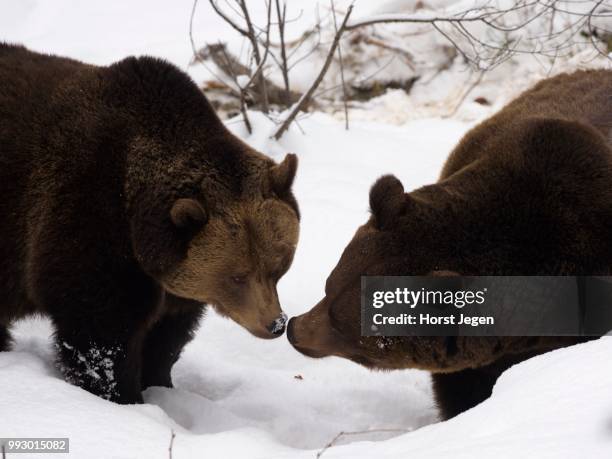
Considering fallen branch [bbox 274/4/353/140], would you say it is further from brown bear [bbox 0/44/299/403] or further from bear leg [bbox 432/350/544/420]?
bear leg [bbox 432/350/544/420]

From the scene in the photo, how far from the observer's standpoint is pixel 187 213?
142 inches

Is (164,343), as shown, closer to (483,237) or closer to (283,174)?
(283,174)

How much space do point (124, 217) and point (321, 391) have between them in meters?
1.68

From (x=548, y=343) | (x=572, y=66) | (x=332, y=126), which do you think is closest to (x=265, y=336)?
(x=548, y=343)

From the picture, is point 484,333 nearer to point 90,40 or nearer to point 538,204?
point 538,204

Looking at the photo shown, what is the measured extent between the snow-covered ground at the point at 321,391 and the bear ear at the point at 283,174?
1.25 meters

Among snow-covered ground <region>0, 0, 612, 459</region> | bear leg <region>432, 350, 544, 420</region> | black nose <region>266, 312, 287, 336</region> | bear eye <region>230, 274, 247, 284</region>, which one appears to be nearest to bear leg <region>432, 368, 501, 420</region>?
bear leg <region>432, 350, 544, 420</region>

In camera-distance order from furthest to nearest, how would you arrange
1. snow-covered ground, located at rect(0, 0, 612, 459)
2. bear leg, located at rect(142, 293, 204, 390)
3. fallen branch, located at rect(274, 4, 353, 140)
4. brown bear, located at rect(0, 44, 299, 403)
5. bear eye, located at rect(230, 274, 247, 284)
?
1. fallen branch, located at rect(274, 4, 353, 140)
2. bear leg, located at rect(142, 293, 204, 390)
3. bear eye, located at rect(230, 274, 247, 284)
4. brown bear, located at rect(0, 44, 299, 403)
5. snow-covered ground, located at rect(0, 0, 612, 459)

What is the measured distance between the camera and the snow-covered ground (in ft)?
7.57

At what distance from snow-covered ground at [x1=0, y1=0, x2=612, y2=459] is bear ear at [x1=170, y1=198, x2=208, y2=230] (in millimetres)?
931

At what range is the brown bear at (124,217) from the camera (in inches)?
146

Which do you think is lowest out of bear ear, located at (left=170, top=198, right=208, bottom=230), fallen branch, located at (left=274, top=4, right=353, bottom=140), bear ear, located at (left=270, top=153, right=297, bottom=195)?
bear ear, located at (left=170, top=198, right=208, bottom=230)

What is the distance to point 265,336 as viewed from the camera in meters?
3.93

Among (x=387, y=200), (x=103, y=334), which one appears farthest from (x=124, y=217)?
(x=387, y=200)
